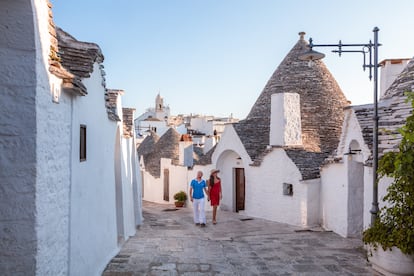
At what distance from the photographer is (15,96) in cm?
371

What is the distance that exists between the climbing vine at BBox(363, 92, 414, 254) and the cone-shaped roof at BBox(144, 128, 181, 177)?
17606 mm

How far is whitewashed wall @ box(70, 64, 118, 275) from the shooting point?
16.9 feet

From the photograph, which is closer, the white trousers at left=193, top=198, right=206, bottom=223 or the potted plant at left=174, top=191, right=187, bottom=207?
the white trousers at left=193, top=198, right=206, bottom=223

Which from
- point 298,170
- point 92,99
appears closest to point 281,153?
point 298,170

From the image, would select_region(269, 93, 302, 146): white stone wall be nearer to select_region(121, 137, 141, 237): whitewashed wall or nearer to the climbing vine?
select_region(121, 137, 141, 237): whitewashed wall

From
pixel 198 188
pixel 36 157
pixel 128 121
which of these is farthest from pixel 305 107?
pixel 36 157

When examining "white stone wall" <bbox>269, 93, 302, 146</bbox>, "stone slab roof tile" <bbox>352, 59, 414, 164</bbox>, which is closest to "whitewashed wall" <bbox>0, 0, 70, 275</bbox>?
"stone slab roof tile" <bbox>352, 59, 414, 164</bbox>

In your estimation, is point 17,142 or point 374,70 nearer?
point 17,142

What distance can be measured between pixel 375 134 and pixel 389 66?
6083 mm

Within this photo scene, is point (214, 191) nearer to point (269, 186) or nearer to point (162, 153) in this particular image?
point (269, 186)

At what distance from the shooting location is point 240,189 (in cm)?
1641

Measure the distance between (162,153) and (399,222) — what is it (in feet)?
65.9

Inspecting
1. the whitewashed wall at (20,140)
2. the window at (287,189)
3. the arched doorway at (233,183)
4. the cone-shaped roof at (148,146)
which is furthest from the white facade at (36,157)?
the cone-shaped roof at (148,146)

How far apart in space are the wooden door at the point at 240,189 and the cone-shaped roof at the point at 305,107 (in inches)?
67.5
